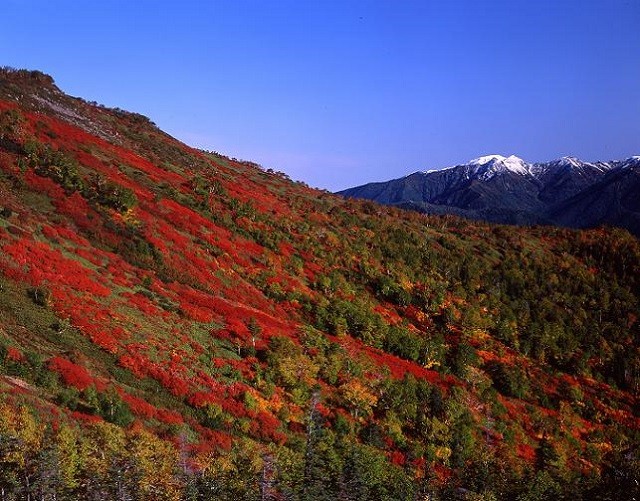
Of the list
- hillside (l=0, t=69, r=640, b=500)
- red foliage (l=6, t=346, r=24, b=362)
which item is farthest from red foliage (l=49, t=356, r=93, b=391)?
red foliage (l=6, t=346, r=24, b=362)

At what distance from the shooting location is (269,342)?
4112 centimetres

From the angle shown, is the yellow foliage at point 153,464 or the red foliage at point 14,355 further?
the red foliage at point 14,355

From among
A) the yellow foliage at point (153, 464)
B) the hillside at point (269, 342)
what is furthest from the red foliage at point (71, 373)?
the yellow foliage at point (153, 464)

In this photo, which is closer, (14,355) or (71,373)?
(14,355)

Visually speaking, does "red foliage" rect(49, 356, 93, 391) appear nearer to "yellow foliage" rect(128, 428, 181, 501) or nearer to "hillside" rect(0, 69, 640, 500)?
"hillside" rect(0, 69, 640, 500)

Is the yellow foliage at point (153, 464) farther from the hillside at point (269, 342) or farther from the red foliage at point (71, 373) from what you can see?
the red foliage at point (71, 373)

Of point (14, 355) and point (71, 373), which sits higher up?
point (14, 355)

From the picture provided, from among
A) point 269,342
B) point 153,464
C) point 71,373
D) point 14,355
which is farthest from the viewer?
point 269,342

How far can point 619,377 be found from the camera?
62156 mm

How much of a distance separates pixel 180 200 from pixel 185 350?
3289 centimetres

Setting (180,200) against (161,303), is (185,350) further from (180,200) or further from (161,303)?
(180,200)

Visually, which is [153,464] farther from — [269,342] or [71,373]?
[269,342]

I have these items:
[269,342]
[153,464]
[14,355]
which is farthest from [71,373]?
[269,342]

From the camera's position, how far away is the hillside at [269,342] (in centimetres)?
2672
